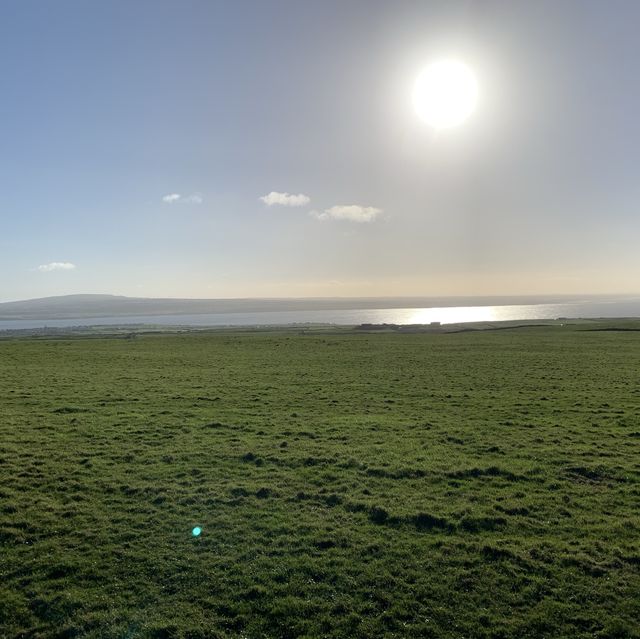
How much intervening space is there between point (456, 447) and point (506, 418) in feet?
17.7

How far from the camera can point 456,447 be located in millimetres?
15609

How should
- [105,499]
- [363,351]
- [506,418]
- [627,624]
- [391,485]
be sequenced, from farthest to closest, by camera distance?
[363,351]
[506,418]
[391,485]
[105,499]
[627,624]

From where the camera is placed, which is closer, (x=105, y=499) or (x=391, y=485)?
(x=105, y=499)

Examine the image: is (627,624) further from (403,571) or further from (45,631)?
(45,631)

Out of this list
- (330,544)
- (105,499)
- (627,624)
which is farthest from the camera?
(105,499)

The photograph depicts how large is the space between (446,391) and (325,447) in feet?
40.7

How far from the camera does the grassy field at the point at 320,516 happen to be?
7.38 m

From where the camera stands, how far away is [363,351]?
4819 cm

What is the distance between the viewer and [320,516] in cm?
1053

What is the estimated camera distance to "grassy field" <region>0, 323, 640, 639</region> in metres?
7.38

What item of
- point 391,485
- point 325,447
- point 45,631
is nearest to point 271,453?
point 325,447

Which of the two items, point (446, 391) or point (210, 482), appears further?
point (446, 391)

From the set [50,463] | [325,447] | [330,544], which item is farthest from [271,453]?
[50,463]

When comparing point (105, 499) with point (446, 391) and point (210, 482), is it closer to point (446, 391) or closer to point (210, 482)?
point (210, 482)
